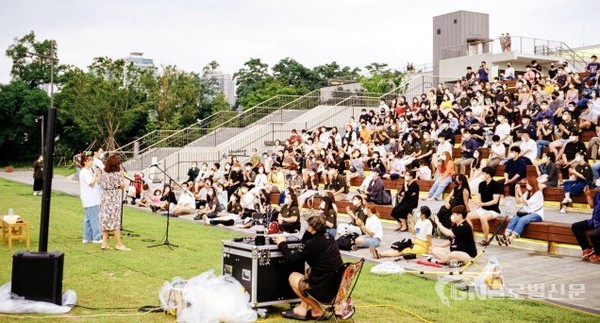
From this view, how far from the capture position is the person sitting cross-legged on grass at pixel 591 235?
1137 cm

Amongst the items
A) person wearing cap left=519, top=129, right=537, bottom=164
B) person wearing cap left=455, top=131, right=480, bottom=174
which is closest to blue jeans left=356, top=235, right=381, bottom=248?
person wearing cap left=455, top=131, right=480, bottom=174

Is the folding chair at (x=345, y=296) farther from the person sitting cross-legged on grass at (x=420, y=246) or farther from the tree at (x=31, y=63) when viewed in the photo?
the tree at (x=31, y=63)

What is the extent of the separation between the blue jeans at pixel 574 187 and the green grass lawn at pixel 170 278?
6.95 meters

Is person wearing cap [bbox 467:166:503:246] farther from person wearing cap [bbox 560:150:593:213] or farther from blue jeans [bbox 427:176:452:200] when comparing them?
blue jeans [bbox 427:176:452:200]

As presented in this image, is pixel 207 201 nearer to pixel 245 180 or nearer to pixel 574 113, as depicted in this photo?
pixel 245 180

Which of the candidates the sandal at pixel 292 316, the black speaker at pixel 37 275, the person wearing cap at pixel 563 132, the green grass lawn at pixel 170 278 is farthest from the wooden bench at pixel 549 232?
the black speaker at pixel 37 275

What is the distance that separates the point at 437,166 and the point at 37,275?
14.0 m

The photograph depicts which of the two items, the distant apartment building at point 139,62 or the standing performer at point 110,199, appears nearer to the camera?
the standing performer at point 110,199

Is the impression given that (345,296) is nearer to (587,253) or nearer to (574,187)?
(587,253)

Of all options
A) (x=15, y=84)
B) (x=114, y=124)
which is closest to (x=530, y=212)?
(x=114, y=124)

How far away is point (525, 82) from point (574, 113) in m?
4.60

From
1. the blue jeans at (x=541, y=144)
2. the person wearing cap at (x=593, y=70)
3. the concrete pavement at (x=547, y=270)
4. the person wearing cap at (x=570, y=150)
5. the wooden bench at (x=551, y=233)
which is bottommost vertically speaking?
the concrete pavement at (x=547, y=270)

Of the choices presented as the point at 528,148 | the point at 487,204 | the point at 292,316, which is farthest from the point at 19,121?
the point at 292,316

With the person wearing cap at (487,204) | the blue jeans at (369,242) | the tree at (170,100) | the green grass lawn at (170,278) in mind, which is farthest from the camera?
the tree at (170,100)
